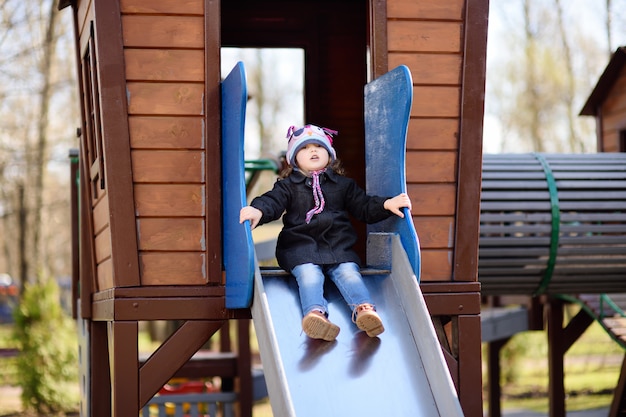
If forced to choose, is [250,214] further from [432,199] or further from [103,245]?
[103,245]

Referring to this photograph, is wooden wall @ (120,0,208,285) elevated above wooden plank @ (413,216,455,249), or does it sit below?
above

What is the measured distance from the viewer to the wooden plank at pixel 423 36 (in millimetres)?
6020

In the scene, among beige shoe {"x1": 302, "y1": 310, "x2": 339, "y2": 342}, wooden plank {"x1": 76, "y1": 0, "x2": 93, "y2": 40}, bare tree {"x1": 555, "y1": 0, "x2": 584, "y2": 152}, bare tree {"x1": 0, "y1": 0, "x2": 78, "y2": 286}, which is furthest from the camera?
bare tree {"x1": 555, "y1": 0, "x2": 584, "y2": 152}

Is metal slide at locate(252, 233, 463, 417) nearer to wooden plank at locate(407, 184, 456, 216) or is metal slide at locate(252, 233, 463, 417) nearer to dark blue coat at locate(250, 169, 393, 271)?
→ dark blue coat at locate(250, 169, 393, 271)

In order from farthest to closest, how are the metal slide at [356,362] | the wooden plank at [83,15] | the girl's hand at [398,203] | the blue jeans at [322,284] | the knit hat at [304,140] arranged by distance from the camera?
the wooden plank at [83,15]
the knit hat at [304,140]
the girl's hand at [398,203]
the blue jeans at [322,284]
the metal slide at [356,362]

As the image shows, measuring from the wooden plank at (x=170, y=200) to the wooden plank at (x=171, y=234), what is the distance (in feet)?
0.14

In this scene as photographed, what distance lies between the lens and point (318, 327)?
192 inches

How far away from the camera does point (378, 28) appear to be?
235 inches

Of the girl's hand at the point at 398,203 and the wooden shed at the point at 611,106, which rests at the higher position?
the wooden shed at the point at 611,106

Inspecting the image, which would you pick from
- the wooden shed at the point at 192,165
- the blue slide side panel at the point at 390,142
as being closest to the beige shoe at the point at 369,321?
the blue slide side panel at the point at 390,142

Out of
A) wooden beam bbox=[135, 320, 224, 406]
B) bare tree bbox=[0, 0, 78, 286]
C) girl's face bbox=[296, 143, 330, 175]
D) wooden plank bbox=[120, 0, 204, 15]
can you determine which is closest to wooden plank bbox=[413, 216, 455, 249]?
girl's face bbox=[296, 143, 330, 175]

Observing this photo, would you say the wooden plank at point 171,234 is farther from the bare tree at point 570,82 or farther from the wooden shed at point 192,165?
the bare tree at point 570,82

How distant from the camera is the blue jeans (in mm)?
5055

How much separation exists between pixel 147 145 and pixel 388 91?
1.43 metres
